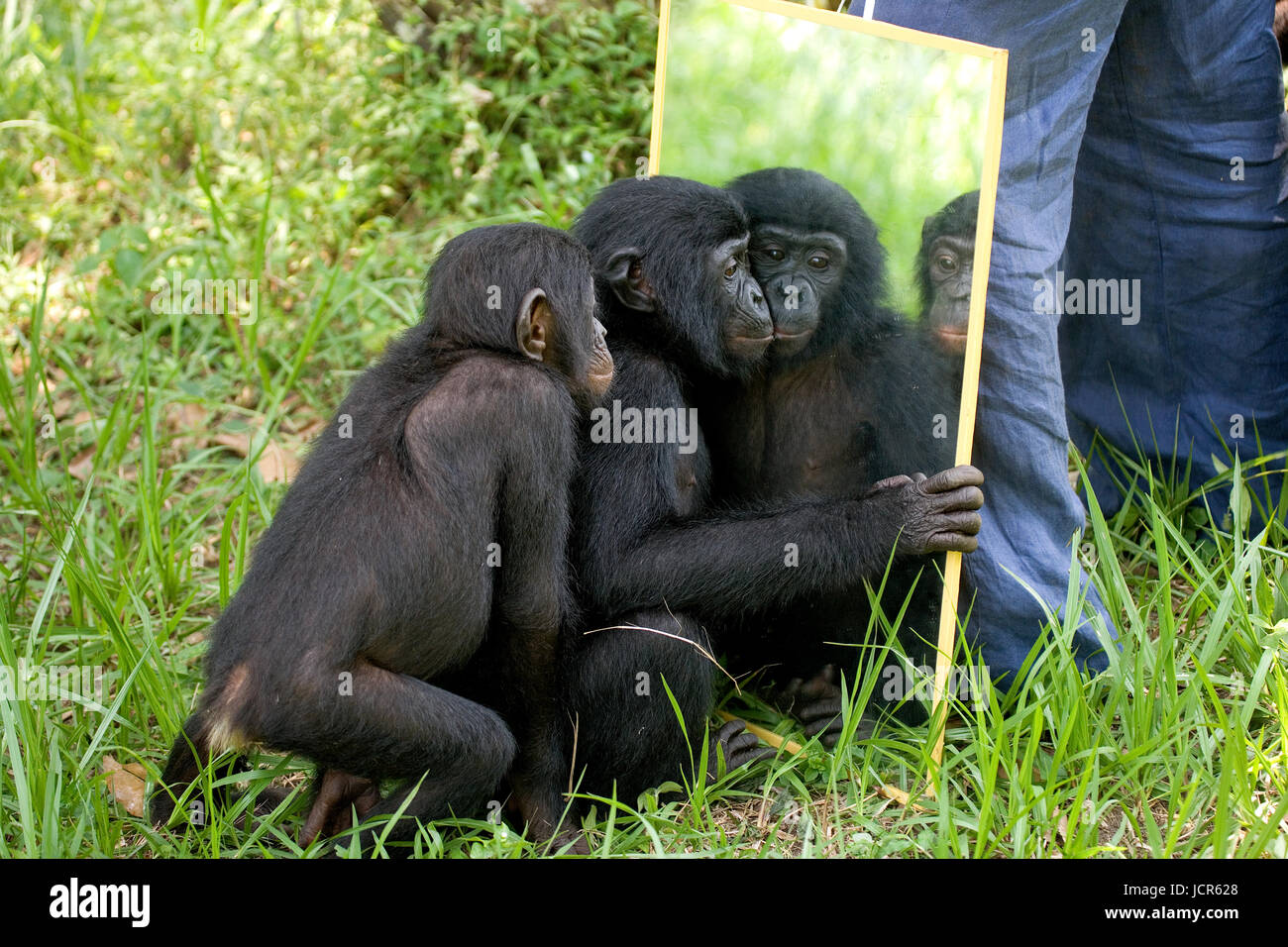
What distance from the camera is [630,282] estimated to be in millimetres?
→ 3850

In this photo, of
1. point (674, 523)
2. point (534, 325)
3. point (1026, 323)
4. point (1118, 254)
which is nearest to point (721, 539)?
point (674, 523)

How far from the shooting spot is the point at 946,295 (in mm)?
3744

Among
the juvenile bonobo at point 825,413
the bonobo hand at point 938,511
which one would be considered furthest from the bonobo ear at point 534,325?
the bonobo hand at point 938,511

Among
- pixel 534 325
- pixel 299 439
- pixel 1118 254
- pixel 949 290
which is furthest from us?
pixel 299 439

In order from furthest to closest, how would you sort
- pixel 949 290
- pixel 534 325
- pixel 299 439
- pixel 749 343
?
1. pixel 299 439
2. pixel 749 343
3. pixel 949 290
4. pixel 534 325

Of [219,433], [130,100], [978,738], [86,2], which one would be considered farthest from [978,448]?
[86,2]

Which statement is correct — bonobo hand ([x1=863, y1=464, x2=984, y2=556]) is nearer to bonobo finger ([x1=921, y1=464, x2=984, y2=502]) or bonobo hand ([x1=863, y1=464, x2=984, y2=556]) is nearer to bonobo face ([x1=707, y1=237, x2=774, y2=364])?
bonobo finger ([x1=921, y1=464, x2=984, y2=502])

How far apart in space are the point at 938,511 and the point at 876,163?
3.55 ft

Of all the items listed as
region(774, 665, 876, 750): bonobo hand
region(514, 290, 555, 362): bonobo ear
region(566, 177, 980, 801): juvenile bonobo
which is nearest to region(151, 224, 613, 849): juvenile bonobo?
region(514, 290, 555, 362): bonobo ear

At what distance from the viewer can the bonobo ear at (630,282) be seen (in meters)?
3.82

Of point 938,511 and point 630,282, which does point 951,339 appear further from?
point 630,282

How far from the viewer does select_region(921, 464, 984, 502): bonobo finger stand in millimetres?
3662

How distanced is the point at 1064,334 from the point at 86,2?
6813 mm

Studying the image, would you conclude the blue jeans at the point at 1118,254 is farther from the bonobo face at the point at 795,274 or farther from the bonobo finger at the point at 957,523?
the bonobo face at the point at 795,274
